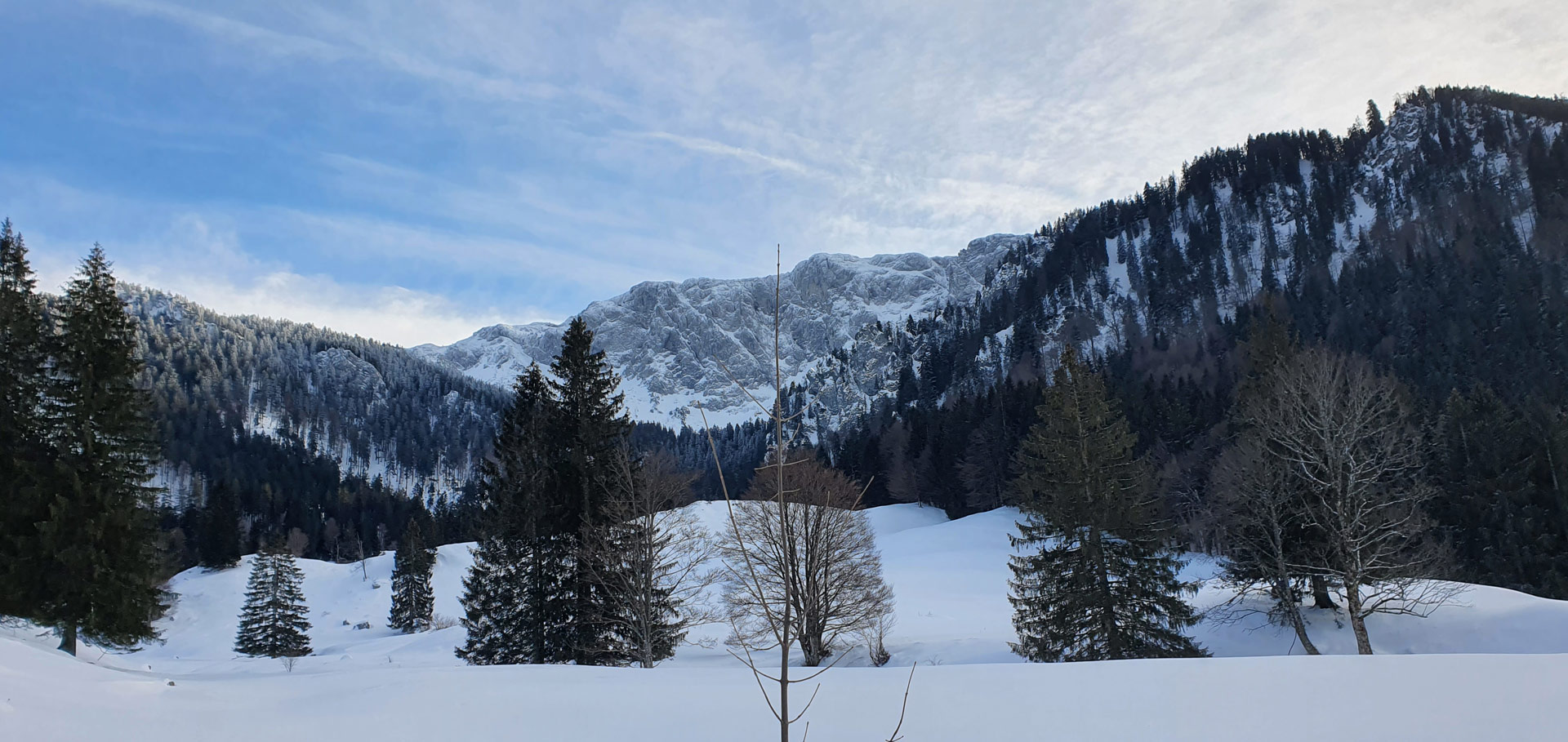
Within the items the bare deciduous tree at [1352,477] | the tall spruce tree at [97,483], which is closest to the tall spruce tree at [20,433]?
the tall spruce tree at [97,483]

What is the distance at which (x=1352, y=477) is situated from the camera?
44.3 ft

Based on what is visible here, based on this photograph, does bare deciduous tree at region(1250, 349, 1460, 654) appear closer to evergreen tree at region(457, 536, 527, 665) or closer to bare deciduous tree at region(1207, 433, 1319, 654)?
bare deciduous tree at region(1207, 433, 1319, 654)

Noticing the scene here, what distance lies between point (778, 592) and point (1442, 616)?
1585 cm

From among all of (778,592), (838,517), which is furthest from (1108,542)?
(778,592)

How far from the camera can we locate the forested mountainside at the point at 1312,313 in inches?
1103

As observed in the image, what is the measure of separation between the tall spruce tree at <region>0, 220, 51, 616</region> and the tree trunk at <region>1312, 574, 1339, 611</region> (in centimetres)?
2855

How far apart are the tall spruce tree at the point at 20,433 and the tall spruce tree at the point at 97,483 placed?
0.74 feet

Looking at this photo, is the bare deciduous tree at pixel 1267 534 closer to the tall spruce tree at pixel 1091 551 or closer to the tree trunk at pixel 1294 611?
the tree trunk at pixel 1294 611

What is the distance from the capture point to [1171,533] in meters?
18.1

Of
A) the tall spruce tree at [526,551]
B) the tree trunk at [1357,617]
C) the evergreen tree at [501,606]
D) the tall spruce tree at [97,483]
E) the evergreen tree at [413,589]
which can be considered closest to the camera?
the tree trunk at [1357,617]

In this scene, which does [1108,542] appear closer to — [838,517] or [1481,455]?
[838,517]

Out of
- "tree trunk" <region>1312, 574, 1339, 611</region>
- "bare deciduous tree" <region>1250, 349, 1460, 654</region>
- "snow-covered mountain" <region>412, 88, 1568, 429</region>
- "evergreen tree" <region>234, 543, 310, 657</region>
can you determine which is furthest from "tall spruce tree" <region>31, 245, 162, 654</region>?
"snow-covered mountain" <region>412, 88, 1568, 429</region>

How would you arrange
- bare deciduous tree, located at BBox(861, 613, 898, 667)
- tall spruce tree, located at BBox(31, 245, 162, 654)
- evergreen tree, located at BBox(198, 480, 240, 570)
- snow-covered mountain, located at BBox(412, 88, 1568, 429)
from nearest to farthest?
tall spruce tree, located at BBox(31, 245, 162, 654) → bare deciduous tree, located at BBox(861, 613, 898, 667) → evergreen tree, located at BBox(198, 480, 240, 570) → snow-covered mountain, located at BBox(412, 88, 1568, 429)

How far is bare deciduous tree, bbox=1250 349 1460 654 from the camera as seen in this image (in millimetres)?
13742
